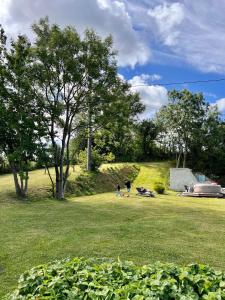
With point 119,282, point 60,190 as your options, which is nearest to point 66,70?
point 60,190

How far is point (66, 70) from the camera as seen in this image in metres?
21.6

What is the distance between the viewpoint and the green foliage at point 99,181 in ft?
91.8

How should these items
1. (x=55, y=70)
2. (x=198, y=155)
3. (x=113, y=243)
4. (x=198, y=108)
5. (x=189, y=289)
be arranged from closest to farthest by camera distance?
(x=189, y=289)
(x=113, y=243)
(x=55, y=70)
(x=198, y=108)
(x=198, y=155)

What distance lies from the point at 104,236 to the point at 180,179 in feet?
94.1

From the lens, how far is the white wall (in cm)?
3775

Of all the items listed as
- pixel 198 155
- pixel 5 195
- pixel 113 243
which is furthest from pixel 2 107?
pixel 198 155

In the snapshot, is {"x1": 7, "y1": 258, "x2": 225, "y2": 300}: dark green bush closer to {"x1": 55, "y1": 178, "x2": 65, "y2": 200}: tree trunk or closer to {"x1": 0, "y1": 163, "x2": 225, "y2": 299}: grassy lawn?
{"x1": 0, "y1": 163, "x2": 225, "y2": 299}: grassy lawn

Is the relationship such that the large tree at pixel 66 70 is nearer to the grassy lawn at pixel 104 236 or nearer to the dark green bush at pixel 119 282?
the grassy lawn at pixel 104 236

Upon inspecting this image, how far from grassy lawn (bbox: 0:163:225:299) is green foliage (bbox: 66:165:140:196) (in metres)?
11.0

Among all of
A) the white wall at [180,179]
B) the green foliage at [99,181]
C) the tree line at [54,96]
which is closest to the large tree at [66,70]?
the tree line at [54,96]

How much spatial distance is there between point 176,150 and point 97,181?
22853 mm

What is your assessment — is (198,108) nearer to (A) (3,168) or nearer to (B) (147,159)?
(B) (147,159)

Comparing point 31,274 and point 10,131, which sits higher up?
point 10,131

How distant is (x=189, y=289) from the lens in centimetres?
329
